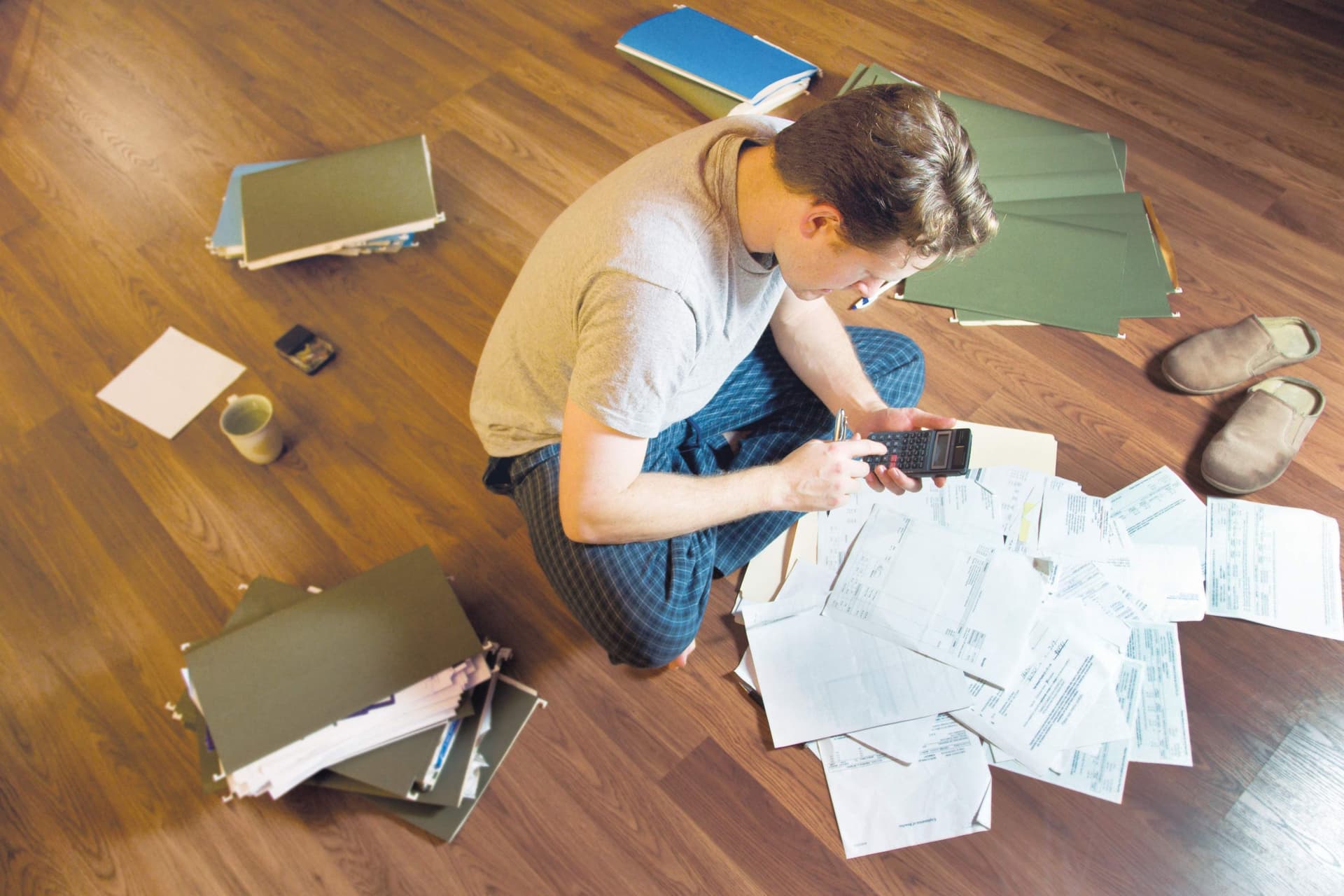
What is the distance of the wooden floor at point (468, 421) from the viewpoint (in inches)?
46.8

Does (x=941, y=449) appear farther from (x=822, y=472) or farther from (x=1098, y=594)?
(x=1098, y=594)

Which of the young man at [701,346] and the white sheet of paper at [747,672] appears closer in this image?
the young man at [701,346]

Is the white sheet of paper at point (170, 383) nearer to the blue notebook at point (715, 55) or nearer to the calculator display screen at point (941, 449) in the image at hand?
the blue notebook at point (715, 55)

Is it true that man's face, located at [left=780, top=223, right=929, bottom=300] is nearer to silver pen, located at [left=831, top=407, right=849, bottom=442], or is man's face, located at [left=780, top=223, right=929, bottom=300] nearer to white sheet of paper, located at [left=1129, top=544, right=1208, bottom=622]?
silver pen, located at [left=831, top=407, right=849, bottom=442]

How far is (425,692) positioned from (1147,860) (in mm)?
1068

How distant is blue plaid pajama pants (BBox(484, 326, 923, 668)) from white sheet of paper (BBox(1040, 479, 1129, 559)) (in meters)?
0.29

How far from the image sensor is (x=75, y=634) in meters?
1.42

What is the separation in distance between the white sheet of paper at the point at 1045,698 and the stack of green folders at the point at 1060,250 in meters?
0.68

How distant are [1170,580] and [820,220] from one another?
0.94m

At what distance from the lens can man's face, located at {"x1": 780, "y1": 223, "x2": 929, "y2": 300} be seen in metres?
0.85

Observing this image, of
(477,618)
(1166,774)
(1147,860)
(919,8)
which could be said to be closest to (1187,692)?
(1166,774)

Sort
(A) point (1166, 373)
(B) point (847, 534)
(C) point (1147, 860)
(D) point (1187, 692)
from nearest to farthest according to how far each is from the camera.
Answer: (C) point (1147, 860) < (D) point (1187, 692) < (B) point (847, 534) < (A) point (1166, 373)

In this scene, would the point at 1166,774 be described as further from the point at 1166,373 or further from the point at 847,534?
the point at 1166,373

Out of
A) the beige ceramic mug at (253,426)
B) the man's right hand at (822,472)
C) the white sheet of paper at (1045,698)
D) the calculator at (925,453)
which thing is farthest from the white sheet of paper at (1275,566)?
the beige ceramic mug at (253,426)
